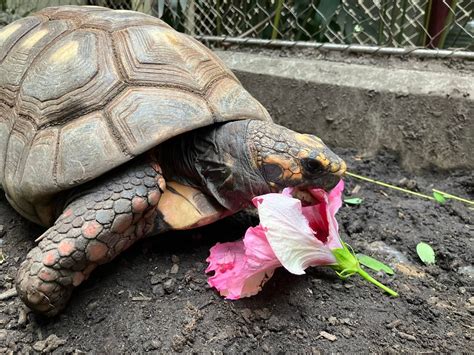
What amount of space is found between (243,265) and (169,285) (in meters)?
0.28

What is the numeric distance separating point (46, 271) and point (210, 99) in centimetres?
82

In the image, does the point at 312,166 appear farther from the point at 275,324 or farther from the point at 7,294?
the point at 7,294

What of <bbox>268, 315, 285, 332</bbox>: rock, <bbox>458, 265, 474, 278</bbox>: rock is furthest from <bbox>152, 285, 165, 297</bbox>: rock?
<bbox>458, 265, 474, 278</bbox>: rock

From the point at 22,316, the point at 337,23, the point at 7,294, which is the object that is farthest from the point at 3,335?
the point at 337,23

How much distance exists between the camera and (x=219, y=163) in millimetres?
1694

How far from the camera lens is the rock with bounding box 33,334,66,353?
1.41m

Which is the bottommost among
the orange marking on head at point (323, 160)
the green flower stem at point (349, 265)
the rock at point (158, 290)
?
the rock at point (158, 290)

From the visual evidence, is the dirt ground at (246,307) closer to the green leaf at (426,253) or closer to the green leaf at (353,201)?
the green leaf at (426,253)

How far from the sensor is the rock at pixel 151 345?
1.36 metres

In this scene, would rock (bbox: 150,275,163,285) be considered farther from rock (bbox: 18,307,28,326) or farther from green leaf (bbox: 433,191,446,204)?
green leaf (bbox: 433,191,446,204)

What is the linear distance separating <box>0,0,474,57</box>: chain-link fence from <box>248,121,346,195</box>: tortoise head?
1.59m

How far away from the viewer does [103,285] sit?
5.34 feet

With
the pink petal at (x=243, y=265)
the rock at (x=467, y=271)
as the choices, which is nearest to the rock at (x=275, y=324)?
the pink petal at (x=243, y=265)

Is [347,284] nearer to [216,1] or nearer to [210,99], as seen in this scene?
[210,99]
